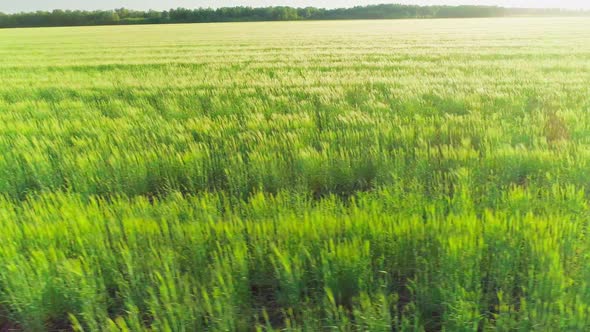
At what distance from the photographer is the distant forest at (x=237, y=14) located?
81625mm

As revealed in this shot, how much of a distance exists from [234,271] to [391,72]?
854 centimetres

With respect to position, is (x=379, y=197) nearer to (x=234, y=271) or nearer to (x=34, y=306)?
A: (x=234, y=271)

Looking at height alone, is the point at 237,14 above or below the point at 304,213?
above

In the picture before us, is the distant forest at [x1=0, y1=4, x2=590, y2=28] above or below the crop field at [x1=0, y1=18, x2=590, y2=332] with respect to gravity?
above

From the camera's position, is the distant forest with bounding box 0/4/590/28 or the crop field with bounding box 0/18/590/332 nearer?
the crop field with bounding box 0/18/590/332

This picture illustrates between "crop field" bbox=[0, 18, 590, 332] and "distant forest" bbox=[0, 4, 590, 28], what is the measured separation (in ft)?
273

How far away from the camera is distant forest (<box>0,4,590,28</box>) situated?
8162 cm

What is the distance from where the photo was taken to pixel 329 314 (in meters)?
1.63

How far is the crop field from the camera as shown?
1798 millimetres

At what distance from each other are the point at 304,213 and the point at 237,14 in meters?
93.7

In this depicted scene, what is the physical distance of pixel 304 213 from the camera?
96.4 inches

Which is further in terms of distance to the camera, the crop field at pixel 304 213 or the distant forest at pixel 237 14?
the distant forest at pixel 237 14

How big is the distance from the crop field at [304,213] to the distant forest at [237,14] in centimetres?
8311

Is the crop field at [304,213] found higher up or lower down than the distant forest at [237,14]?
lower down
